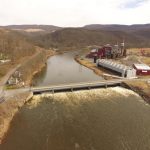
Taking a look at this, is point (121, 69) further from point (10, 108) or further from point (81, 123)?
point (10, 108)

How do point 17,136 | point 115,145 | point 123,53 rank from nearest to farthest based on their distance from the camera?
point 115,145
point 17,136
point 123,53

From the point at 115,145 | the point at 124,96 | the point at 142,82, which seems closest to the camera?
the point at 115,145

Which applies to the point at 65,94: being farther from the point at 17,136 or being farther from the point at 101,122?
the point at 17,136

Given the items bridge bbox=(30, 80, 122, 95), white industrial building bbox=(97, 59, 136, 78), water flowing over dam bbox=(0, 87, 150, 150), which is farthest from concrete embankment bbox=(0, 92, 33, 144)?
white industrial building bbox=(97, 59, 136, 78)

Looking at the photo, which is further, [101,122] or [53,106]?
[53,106]

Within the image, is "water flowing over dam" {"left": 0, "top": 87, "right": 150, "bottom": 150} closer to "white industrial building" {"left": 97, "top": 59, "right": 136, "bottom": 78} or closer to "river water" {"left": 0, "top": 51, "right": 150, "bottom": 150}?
"river water" {"left": 0, "top": 51, "right": 150, "bottom": 150}

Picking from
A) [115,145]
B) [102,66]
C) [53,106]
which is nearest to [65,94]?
[53,106]
